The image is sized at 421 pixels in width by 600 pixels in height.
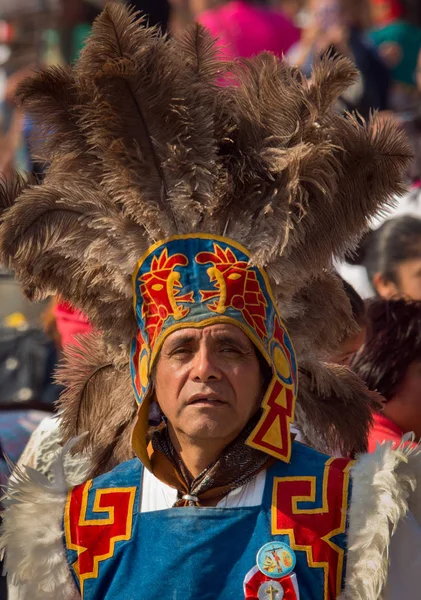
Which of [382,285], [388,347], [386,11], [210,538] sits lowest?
[210,538]

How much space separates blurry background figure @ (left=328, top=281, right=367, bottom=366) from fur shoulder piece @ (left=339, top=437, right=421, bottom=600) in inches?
30.9

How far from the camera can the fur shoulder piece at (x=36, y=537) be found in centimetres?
336

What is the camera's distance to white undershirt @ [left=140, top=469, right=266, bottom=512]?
334 cm

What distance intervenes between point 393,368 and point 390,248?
1683mm

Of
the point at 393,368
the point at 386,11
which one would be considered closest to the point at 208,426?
the point at 393,368

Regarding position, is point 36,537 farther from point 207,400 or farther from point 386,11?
point 386,11

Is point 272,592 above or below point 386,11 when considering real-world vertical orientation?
below

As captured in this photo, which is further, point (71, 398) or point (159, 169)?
point (71, 398)

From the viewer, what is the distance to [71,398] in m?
3.86

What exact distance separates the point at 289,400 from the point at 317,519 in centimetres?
34

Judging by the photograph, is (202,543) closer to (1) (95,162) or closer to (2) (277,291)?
(2) (277,291)

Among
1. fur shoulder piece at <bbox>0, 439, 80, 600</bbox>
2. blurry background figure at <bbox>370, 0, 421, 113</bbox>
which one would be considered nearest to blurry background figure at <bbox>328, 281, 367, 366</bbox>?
fur shoulder piece at <bbox>0, 439, 80, 600</bbox>

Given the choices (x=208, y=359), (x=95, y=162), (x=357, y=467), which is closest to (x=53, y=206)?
(x=95, y=162)

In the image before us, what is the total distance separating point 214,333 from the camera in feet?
10.9
